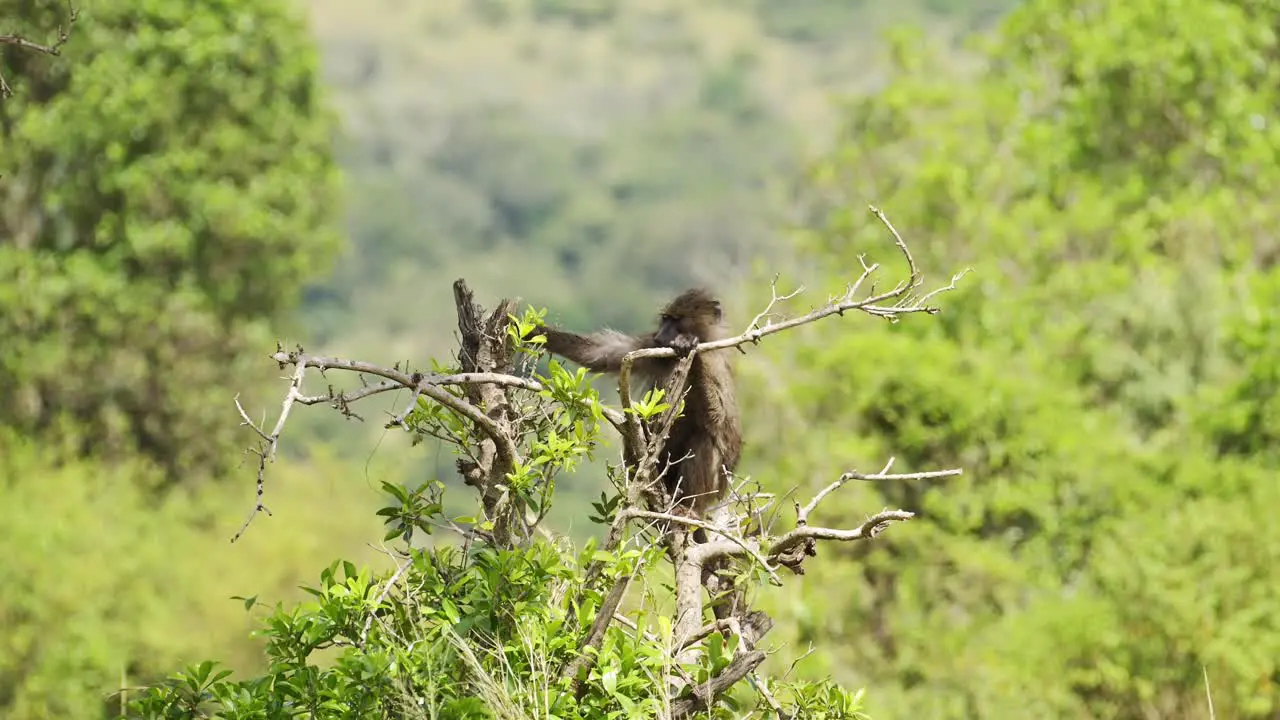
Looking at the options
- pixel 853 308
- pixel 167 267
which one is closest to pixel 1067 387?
pixel 167 267

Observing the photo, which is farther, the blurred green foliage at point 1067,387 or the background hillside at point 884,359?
the background hillside at point 884,359

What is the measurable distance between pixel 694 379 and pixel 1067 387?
16843 millimetres

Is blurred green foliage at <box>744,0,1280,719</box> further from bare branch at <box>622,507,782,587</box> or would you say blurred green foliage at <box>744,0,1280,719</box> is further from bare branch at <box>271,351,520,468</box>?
bare branch at <box>271,351,520,468</box>

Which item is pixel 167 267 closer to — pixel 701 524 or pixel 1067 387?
pixel 1067 387

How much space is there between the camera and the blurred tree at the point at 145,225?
Answer: 27.7m

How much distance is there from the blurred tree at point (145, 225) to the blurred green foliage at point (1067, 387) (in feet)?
31.5

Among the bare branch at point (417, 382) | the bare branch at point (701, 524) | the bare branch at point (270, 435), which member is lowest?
the bare branch at point (270, 435)

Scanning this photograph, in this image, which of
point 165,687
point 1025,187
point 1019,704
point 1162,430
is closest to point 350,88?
point 1025,187

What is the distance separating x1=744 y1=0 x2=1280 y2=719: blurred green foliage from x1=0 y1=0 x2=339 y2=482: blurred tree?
961 cm

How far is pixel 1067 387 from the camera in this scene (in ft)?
81.5

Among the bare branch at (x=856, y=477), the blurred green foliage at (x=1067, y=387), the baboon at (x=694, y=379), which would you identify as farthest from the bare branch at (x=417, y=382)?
the blurred green foliage at (x=1067, y=387)

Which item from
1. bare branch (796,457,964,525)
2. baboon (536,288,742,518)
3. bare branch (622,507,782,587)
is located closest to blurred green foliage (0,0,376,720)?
baboon (536,288,742,518)

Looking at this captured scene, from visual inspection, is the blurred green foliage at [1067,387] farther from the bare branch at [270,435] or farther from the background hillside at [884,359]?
the bare branch at [270,435]

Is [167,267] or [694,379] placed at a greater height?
[167,267]
